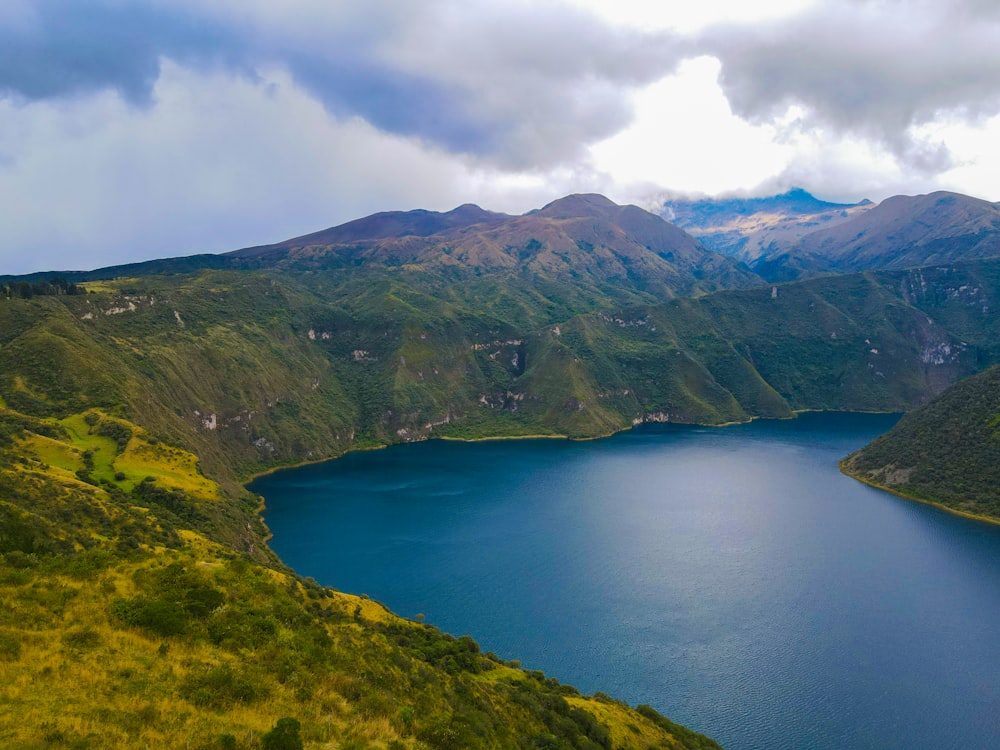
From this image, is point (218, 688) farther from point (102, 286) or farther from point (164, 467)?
point (102, 286)

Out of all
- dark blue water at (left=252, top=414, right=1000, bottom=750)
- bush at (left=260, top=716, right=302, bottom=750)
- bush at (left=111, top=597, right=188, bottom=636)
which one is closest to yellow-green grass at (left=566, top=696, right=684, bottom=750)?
dark blue water at (left=252, top=414, right=1000, bottom=750)

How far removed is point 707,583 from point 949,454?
293 ft

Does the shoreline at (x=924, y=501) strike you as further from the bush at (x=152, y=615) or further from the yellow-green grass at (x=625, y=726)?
the bush at (x=152, y=615)

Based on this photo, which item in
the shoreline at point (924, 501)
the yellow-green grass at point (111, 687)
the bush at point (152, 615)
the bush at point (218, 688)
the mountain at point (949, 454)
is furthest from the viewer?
the mountain at point (949, 454)

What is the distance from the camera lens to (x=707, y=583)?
306ft

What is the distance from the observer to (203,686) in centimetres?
2305

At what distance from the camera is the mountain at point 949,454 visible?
417ft

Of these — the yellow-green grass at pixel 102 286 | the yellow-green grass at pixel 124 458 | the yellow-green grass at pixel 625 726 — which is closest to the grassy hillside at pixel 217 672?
the yellow-green grass at pixel 625 726

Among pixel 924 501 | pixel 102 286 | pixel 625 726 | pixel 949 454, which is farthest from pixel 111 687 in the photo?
pixel 102 286

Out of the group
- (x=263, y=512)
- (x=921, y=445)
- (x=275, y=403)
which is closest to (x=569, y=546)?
(x=263, y=512)

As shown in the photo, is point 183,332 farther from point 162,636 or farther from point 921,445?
point 921,445

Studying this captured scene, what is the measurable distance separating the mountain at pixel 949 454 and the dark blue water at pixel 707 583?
685cm

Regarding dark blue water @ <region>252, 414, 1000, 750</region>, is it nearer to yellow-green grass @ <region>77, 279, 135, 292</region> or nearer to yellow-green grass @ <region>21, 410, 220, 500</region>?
yellow-green grass @ <region>21, 410, 220, 500</region>

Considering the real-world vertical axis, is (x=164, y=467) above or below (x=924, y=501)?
above
